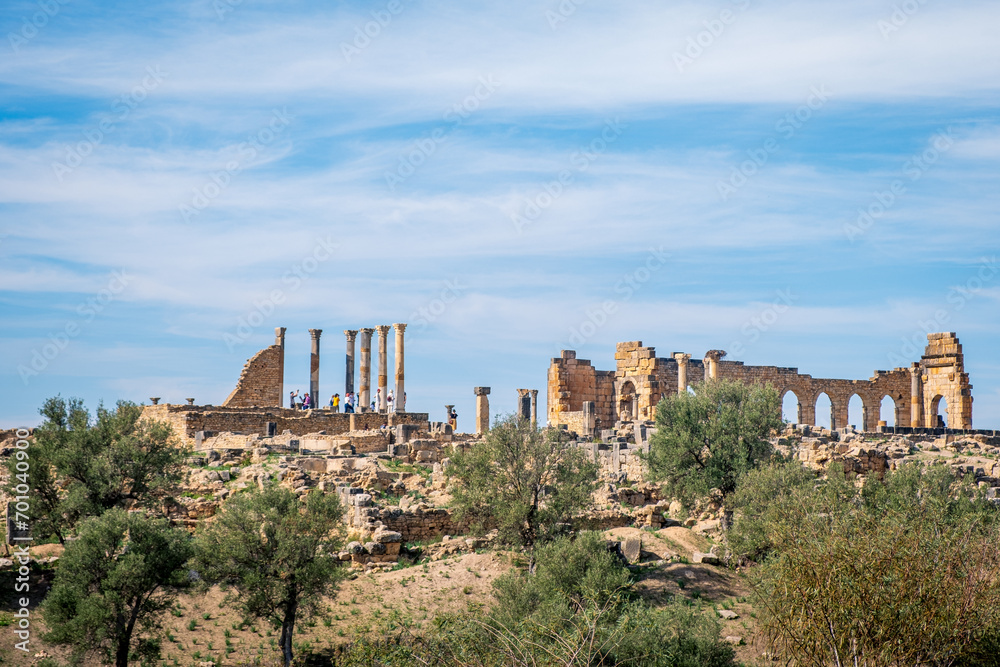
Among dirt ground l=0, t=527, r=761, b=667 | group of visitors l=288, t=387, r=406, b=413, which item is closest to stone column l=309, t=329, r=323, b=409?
group of visitors l=288, t=387, r=406, b=413

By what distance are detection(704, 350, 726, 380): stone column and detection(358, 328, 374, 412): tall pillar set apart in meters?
15.7

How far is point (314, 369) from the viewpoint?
5397 cm

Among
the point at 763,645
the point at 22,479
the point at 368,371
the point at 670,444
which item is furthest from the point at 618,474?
the point at 368,371

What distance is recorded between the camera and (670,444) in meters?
30.3

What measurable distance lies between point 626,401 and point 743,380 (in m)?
5.40

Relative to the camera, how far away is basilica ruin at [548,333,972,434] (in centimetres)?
5072

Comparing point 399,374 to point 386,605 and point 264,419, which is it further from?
point 386,605

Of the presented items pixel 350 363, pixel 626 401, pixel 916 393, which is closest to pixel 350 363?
pixel 350 363

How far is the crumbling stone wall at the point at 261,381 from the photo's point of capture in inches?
2100

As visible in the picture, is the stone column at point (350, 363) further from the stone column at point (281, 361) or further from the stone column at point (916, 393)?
the stone column at point (916, 393)

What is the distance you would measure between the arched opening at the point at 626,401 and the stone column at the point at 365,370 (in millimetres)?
11748

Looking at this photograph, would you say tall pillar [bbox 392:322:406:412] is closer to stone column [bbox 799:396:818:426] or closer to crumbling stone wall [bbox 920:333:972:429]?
stone column [bbox 799:396:818:426]

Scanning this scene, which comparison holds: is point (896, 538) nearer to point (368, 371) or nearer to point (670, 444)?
point (670, 444)

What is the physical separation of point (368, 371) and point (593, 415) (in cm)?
1281
